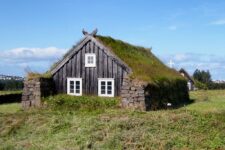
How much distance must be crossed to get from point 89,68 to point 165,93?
18.2ft

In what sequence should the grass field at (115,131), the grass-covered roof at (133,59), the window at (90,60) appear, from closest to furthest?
the grass field at (115,131) < the grass-covered roof at (133,59) < the window at (90,60)

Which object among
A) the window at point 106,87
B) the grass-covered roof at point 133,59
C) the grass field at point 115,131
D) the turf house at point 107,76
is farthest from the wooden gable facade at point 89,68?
the grass field at point 115,131

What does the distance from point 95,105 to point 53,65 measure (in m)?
5.76

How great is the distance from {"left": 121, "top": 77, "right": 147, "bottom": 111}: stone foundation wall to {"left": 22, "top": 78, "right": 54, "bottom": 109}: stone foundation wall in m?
5.90

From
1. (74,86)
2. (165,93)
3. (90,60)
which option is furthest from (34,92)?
(165,93)

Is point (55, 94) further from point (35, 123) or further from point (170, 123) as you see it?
point (170, 123)

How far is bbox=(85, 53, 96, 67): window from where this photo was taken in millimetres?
31859

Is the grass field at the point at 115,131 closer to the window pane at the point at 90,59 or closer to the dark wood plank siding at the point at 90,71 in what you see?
the dark wood plank siding at the point at 90,71

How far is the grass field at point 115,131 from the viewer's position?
18609mm

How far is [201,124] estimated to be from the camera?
20.9m

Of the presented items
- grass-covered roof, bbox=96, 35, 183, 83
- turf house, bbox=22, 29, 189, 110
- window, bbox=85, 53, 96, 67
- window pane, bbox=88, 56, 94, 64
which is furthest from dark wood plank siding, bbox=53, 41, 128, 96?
grass-covered roof, bbox=96, 35, 183, 83

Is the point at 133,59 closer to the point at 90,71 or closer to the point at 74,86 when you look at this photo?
the point at 90,71

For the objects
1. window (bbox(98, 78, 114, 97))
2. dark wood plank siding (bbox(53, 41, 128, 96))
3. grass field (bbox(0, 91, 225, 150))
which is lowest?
grass field (bbox(0, 91, 225, 150))

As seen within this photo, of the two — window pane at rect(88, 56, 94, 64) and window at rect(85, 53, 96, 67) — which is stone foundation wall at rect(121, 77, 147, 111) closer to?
window at rect(85, 53, 96, 67)
